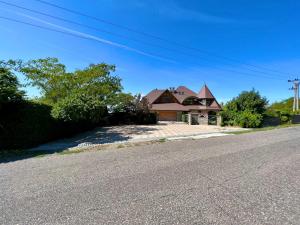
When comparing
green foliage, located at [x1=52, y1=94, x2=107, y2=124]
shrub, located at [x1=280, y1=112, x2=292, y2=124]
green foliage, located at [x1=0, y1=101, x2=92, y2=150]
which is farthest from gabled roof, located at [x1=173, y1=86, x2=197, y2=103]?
green foliage, located at [x1=0, y1=101, x2=92, y2=150]

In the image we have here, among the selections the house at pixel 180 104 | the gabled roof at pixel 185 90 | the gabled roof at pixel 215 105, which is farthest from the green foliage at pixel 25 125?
the gabled roof at pixel 185 90

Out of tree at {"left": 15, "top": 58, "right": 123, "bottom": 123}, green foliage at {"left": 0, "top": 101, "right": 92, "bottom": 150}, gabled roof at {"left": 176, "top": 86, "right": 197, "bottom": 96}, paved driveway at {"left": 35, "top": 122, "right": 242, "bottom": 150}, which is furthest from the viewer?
gabled roof at {"left": 176, "top": 86, "right": 197, "bottom": 96}

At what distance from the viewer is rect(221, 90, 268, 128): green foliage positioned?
58.9ft

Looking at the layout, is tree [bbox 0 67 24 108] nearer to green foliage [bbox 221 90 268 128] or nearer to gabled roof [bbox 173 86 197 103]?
green foliage [bbox 221 90 268 128]

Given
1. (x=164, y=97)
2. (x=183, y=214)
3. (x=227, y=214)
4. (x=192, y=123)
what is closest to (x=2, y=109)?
(x=183, y=214)

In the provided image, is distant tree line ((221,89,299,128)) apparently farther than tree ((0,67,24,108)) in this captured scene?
Yes

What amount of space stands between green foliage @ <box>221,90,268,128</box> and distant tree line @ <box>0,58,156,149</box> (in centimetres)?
972

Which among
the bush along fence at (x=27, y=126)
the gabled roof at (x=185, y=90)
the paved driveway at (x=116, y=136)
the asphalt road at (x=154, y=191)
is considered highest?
the gabled roof at (x=185, y=90)

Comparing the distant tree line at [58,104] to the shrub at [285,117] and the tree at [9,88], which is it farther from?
the shrub at [285,117]

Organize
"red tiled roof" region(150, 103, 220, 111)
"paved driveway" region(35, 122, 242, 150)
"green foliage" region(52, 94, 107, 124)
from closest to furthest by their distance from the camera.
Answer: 1. "paved driveway" region(35, 122, 242, 150)
2. "green foliage" region(52, 94, 107, 124)
3. "red tiled roof" region(150, 103, 220, 111)

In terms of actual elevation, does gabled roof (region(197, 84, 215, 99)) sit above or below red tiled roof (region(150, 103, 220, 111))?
above

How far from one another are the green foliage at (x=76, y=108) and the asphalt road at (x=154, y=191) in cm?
509

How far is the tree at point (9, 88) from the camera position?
8102 mm

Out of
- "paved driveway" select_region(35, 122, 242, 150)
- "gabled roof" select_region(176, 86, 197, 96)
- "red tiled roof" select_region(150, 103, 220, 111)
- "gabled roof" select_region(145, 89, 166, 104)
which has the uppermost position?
"gabled roof" select_region(176, 86, 197, 96)
